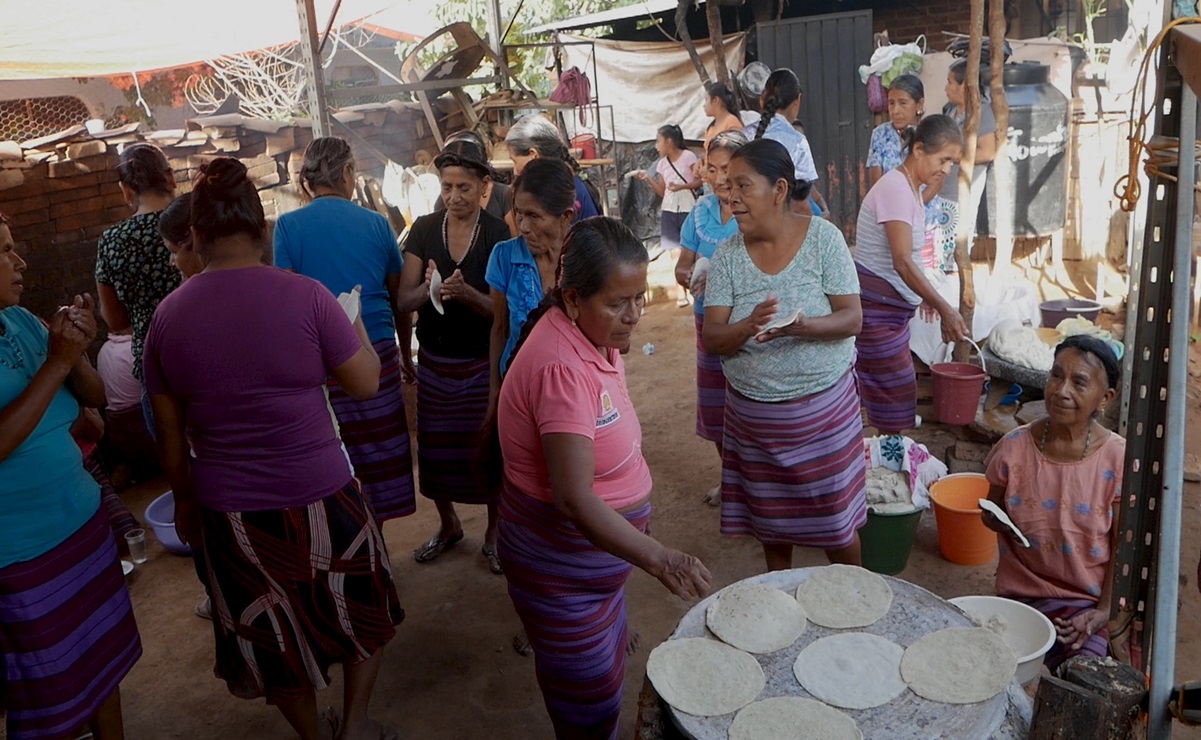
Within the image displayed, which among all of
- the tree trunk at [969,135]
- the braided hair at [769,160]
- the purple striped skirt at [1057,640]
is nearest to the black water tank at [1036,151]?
the tree trunk at [969,135]

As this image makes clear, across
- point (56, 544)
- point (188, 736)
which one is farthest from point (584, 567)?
point (188, 736)

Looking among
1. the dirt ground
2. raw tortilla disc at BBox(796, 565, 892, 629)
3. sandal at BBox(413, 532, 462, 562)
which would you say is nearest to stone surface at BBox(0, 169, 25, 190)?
the dirt ground

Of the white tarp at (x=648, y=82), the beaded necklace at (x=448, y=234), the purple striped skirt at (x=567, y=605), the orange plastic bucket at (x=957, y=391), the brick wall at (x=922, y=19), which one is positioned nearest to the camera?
the purple striped skirt at (x=567, y=605)

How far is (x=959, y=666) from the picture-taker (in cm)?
182

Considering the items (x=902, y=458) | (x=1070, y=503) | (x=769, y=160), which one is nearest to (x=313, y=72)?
(x=769, y=160)

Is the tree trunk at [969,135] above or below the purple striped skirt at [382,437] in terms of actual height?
above

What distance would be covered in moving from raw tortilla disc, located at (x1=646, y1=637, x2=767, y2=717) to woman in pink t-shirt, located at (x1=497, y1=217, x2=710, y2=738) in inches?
7.2

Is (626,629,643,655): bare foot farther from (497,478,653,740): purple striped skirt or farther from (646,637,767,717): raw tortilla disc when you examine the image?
(646,637,767,717): raw tortilla disc

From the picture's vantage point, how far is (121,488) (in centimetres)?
525

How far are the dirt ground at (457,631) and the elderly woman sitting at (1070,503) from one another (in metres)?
0.69

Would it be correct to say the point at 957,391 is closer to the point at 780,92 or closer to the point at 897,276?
the point at 897,276

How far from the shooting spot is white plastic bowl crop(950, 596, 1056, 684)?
2348 millimetres

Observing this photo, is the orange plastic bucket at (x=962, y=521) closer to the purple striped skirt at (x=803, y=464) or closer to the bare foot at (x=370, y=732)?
the purple striped skirt at (x=803, y=464)

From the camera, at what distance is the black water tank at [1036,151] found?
778cm
